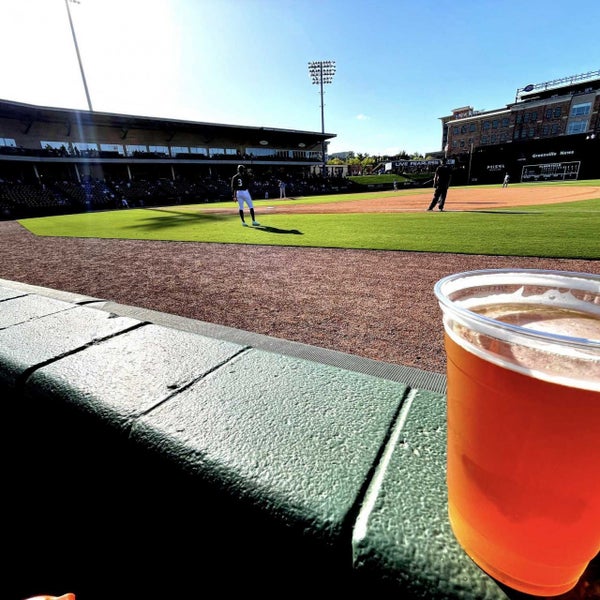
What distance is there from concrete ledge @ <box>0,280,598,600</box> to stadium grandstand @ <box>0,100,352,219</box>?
3473cm

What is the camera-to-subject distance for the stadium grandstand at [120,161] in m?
32.1

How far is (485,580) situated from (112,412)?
93 cm

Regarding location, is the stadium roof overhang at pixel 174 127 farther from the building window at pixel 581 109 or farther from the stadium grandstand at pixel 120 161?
the building window at pixel 581 109

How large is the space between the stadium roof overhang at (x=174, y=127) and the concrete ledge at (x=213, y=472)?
4012 cm

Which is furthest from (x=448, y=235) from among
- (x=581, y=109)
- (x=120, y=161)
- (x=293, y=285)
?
(x=581, y=109)

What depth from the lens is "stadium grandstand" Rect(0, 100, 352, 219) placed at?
3212cm

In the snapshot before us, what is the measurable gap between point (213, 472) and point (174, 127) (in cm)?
4875

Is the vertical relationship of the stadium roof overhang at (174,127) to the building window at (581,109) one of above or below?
below

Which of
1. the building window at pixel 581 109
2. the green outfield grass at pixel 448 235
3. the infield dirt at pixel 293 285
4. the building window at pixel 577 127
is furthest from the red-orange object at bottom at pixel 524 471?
the building window at pixel 581 109

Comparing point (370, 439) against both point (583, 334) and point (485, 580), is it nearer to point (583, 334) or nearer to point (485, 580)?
point (485, 580)

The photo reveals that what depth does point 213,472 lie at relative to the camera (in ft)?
2.50

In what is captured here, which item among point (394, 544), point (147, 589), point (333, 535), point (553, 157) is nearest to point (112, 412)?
point (147, 589)

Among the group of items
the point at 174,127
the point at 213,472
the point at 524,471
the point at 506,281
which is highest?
the point at 174,127

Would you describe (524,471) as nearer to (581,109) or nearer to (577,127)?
(581,109)
